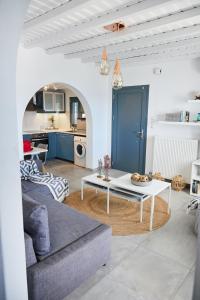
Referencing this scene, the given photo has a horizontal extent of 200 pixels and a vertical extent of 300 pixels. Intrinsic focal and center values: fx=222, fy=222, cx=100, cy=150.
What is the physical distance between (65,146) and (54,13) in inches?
174

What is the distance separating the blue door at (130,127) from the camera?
5.06m

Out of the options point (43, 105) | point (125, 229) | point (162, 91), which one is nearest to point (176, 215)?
point (125, 229)

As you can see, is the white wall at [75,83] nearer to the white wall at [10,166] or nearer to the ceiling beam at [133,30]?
the ceiling beam at [133,30]

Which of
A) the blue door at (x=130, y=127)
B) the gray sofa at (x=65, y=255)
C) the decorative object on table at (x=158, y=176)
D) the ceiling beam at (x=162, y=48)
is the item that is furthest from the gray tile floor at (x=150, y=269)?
the ceiling beam at (x=162, y=48)

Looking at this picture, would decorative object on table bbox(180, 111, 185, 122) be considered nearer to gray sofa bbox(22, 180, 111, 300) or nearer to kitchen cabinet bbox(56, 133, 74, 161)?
gray sofa bbox(22, 180, 111, 300)

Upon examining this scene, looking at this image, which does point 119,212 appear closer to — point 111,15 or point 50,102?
point 111,15

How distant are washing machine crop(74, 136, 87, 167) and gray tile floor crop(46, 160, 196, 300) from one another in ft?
10.5

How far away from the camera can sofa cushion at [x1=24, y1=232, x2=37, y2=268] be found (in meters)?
1.58

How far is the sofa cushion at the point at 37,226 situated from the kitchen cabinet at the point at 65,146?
457 cm

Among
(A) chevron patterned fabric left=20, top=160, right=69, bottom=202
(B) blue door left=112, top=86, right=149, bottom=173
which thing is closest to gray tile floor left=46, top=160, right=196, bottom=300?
(A) chevron patterned fabric left=20, top=160, right=69, bottom=202

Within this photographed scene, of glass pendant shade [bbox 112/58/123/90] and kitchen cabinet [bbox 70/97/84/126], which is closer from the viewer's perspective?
glass pendant shade [bbox 112/58/123/90]

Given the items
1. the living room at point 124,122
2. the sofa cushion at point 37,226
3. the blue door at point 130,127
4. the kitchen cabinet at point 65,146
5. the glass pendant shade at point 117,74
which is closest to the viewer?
the living room at point 124,122

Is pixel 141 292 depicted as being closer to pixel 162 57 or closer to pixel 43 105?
pixel 162 57

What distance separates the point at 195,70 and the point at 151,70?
3.05 ft
